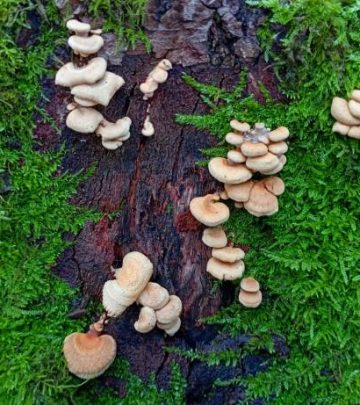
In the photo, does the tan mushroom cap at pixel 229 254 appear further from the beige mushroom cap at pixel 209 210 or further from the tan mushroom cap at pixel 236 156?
the tan mushroom cap at pixel 236 156

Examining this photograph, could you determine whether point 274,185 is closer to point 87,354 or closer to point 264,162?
point 264,162

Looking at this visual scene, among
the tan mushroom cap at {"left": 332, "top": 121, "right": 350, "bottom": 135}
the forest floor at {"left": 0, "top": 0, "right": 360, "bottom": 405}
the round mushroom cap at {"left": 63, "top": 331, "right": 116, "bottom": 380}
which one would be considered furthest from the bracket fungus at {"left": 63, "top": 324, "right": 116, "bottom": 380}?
the tan mushroom cap at {"left": 332, "top": 121, "right": 350, "bottom": 135}

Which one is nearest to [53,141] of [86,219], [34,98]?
[34,98]

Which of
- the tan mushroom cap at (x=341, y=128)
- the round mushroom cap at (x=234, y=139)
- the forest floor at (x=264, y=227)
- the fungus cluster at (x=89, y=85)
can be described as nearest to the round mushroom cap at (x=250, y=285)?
the forest floor at (x=264, y=227)

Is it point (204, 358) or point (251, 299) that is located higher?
point (251, 299)

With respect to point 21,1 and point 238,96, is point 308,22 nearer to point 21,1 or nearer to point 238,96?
point 238,96

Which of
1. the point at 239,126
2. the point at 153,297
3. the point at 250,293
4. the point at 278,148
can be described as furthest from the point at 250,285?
the point at 239,126

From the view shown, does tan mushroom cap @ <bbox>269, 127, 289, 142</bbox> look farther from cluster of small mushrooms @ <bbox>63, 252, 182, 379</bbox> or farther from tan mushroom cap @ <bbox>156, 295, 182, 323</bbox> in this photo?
tan mushroom cap @ <bbox>156, 295, 182, 323</bbox>
